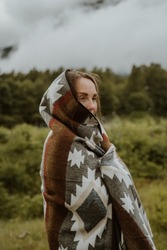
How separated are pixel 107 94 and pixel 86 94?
123ft

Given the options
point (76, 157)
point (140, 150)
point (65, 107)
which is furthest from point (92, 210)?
point (140, 150)

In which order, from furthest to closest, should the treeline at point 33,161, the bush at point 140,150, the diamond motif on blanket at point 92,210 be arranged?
the bush at point 140,150 → the treeline at point 33,161 → the diamond motif on blanket at point 92,210

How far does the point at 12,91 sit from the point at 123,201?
25128mm

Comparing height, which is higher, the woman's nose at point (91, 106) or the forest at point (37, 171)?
the woman's nose at point (91, 106)

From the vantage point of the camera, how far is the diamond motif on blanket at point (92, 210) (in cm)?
168

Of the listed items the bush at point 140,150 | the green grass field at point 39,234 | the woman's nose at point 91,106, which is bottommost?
the bush at point 140,150

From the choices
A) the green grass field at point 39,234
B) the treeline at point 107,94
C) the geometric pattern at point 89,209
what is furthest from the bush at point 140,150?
the geometric pattern at point 89,209

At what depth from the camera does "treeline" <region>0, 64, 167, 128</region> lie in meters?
26.3

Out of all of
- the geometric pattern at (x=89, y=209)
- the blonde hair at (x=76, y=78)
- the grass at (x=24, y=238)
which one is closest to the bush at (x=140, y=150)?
the grass at (x=24, y=238)

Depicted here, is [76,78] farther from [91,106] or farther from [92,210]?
[92,210]

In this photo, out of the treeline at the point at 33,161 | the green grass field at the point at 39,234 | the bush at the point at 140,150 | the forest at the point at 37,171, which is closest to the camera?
Answer: the green grass field at the point at 39,234

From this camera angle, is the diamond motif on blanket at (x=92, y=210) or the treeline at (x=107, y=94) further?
the treeline at (x=107, y=94)

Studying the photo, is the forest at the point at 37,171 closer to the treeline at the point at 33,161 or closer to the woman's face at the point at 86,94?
the treeline at the point at 33,161

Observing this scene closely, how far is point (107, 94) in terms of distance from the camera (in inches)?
1545
